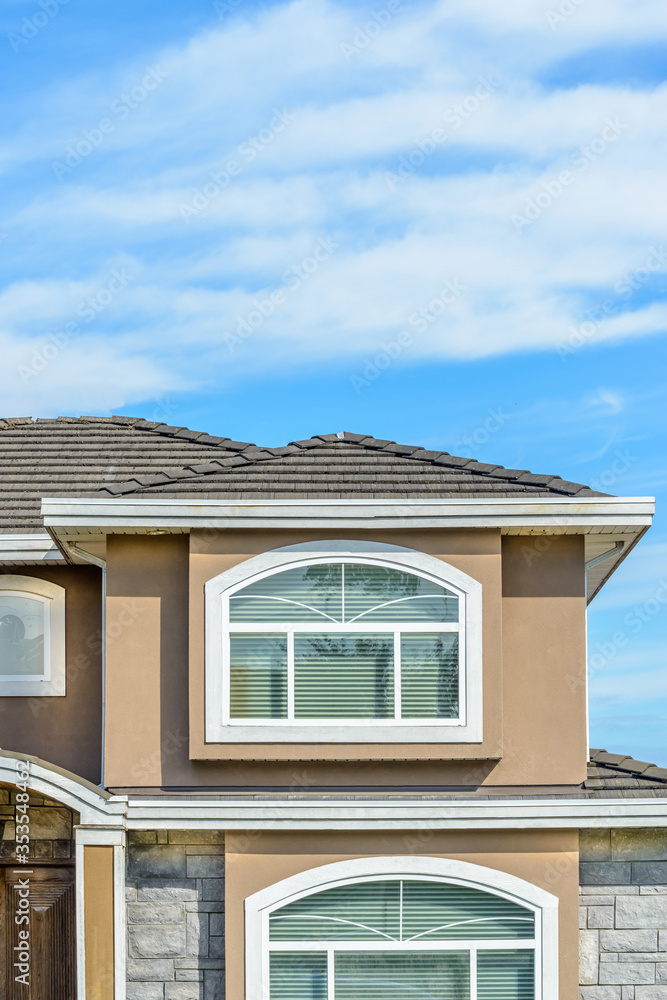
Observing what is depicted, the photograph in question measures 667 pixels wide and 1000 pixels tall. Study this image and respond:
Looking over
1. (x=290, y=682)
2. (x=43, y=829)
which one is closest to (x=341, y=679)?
(x=290, y=682)

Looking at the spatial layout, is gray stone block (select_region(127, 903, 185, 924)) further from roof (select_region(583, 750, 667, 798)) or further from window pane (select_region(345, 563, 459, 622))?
roof (select_region(583, 750, 667, 798))

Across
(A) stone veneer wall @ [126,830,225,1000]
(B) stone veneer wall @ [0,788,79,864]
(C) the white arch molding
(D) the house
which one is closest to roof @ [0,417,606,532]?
(D) the house

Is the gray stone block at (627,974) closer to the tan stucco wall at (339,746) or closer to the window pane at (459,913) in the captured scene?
the window pane at (459,913)

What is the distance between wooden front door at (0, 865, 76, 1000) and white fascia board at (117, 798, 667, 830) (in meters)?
1.60

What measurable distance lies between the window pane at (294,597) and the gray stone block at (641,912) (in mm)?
3855

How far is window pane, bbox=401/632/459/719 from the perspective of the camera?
32.4ft

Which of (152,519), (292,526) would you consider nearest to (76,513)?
(152,519)

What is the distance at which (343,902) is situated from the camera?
980 cm

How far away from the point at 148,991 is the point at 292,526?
4.57m

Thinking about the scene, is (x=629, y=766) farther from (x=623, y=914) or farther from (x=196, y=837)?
(x=196, y=837)

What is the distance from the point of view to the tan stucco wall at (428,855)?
31.8 feet

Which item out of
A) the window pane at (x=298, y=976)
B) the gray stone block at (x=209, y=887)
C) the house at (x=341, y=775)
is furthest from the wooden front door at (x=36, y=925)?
the window pane at (x=298, y=976)

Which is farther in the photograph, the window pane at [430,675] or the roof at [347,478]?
the roof at [347,478]

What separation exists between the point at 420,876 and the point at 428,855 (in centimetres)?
21
